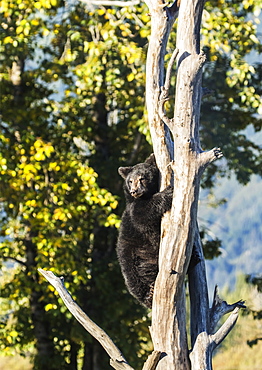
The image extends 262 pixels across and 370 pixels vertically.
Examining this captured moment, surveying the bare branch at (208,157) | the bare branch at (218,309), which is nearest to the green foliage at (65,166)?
the bare branch at (218,309)

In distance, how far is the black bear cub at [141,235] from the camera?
4.25m

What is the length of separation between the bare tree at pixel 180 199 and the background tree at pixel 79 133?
9.47 ft

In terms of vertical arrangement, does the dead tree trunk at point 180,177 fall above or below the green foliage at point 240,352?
below

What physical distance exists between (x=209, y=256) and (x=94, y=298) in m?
1.86

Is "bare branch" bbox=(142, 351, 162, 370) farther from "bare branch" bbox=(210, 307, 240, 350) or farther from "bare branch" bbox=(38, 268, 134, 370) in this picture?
"bare branch" bbox=(210, 307, 240, 350)

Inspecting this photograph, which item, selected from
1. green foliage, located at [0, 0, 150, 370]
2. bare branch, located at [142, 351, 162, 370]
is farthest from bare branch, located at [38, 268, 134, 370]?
green foliage, located at [0, 0, 150, 370]

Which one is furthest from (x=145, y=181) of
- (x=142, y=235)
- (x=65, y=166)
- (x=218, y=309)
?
(x=65, y=166)

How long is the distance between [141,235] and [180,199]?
32.6 inches

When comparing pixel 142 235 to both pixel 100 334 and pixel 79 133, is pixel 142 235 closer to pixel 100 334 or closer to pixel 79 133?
pixel 100 334

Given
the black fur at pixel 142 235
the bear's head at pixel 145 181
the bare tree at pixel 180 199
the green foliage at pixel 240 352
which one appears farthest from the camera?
the green foliage at pixel 240 352

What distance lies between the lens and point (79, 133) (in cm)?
839

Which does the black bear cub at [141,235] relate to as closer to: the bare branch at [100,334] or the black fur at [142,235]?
the black fur at [142,235]

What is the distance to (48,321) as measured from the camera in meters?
8.96

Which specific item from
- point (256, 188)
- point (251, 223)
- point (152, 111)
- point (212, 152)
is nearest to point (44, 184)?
point (152, 111)
